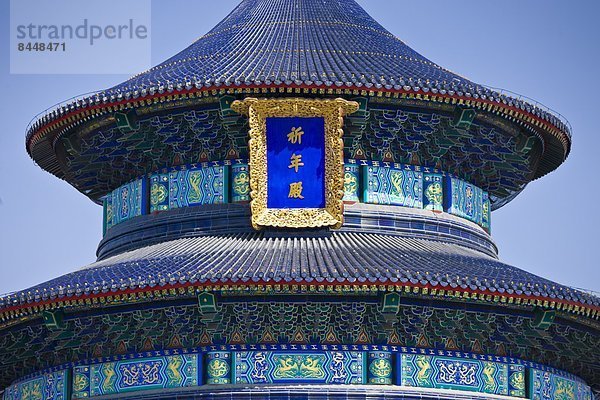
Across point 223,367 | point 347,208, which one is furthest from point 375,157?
point 223,367

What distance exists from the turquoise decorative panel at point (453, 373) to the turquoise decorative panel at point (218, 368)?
3398 mm

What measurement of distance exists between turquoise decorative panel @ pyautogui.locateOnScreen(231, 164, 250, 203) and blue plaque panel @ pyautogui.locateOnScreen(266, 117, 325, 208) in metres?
0.59

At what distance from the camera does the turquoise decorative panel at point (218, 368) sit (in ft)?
107

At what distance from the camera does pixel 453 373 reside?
33188mm

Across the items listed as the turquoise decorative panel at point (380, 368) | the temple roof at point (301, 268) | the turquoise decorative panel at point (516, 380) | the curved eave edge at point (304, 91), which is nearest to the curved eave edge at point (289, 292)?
the temple roof at point (301, 268)

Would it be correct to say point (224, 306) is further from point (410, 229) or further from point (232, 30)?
point (232, 30)

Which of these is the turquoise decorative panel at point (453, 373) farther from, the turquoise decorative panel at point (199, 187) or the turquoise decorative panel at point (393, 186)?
the turquoise decorative panel at point (199, 187)

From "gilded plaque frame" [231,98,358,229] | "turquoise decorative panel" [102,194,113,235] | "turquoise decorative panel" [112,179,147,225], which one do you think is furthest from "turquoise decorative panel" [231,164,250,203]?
"turquoise decorative panel" [102,194,113,235]

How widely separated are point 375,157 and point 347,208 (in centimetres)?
148

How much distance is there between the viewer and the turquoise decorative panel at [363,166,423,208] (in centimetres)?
3594

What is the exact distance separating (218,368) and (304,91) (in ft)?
20.6

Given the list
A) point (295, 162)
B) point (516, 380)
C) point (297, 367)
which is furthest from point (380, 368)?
point (295, 162)

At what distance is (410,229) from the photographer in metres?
36.0

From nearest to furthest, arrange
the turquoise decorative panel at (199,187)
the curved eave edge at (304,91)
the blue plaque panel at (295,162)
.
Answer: the curved eave edge at (304,91)
the blue plaque panel at (295,162)
the turquoise decorative panel at (199,187)
